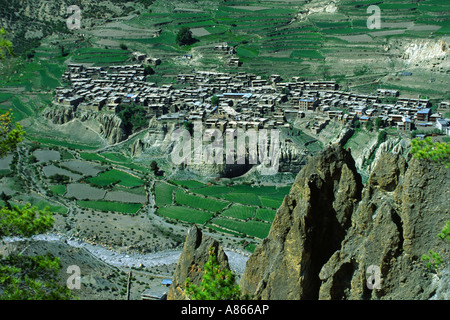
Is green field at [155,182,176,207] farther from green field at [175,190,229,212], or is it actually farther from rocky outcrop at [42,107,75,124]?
rocky outcrop at [42,107,75,124]

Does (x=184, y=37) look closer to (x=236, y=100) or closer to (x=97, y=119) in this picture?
(x=236, y=100)

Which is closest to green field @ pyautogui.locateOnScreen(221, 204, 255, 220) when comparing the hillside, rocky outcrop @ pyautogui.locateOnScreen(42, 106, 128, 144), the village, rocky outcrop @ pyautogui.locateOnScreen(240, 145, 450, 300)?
the village

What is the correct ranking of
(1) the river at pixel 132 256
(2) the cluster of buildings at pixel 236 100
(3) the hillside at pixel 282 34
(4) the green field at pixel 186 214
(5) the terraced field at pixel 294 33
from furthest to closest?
(5) the terraced field at pixel 294 33, (3) the hillside at pixel 282 34, (2) the cluster of buildings at pixel 236 100, (4) the green field at pixel 186 214, (1) the river at pixel 132 256

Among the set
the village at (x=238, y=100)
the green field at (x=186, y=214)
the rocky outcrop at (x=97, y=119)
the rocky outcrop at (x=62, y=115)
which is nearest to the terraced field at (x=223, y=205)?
the green field at (x=186, y=214)

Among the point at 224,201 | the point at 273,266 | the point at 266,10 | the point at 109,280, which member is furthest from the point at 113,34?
the point at 273,266

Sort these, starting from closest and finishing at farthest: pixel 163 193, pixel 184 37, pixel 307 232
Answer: pixel 307 232, pixel 163 193, pixel 184 37

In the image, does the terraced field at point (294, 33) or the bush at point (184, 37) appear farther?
the bush at point (184, 37)

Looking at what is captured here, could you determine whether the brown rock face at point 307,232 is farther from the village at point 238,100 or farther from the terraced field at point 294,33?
the terraced field at point 294,33

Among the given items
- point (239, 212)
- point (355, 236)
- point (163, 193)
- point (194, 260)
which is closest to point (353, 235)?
point (355, 236)
